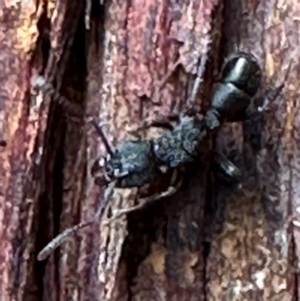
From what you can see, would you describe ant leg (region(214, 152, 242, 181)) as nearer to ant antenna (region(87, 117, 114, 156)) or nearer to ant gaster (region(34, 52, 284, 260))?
ant gaster (region(34, 52, 284, 260))

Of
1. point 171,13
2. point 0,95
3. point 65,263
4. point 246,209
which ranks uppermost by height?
point 171,13

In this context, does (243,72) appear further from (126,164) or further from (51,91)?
(51,91)

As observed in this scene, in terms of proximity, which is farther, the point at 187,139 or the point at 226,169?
the point at 187,139

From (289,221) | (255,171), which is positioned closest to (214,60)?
(255,171)

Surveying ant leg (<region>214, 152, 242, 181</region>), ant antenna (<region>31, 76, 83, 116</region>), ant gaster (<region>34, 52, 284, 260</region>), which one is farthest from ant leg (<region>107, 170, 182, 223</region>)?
ant antenna (<region>31, 76, 83, 116</region>)

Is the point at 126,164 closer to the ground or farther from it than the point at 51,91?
closer to the ground

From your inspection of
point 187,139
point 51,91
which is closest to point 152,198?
point 187,139

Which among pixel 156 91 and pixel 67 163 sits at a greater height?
pixel 156 91

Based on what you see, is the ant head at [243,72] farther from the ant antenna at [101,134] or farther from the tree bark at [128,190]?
the ant antenna at [101,134]

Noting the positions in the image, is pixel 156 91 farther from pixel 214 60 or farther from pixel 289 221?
pixel 289 221
